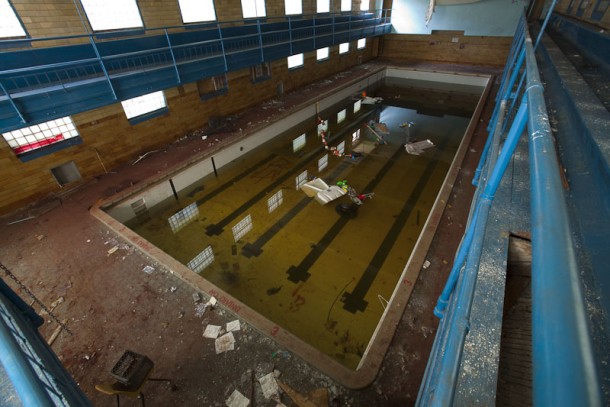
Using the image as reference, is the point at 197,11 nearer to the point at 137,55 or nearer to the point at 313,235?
the point at 137,55

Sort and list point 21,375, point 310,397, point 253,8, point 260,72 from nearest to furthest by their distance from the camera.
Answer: point 21,375, point 310,397, point 253,8, point 260,72

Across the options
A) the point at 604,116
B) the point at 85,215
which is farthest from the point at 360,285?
the point at 85,215

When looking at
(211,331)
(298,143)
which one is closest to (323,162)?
(298,143)

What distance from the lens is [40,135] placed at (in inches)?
239

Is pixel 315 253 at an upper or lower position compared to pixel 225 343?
lower

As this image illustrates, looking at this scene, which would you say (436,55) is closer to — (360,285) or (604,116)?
(360,285)

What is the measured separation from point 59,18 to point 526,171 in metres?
8.33

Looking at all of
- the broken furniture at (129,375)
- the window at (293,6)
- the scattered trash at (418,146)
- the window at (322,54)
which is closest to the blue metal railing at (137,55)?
the window at (293,6)

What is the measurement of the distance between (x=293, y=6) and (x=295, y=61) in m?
1.93

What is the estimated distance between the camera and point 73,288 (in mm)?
4430

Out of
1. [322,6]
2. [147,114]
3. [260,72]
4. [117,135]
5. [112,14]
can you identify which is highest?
[112,14]

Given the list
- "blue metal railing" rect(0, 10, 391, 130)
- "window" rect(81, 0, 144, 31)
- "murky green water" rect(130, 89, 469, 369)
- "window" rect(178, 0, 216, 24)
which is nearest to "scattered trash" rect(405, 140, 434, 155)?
"murky green water" rect(130, 89, 469, 369)

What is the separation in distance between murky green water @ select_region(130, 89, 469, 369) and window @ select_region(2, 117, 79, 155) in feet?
8.13

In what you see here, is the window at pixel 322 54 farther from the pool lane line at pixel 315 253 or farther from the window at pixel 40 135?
the window at pixel 40 135
